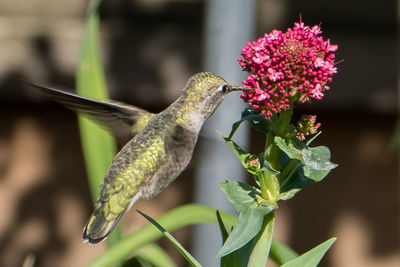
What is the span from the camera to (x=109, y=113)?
132cm

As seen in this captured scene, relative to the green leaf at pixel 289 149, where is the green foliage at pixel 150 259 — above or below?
below

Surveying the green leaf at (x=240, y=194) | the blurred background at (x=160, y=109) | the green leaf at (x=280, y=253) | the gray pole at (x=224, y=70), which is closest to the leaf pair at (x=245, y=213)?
the green leaf at (x=240, y=194)

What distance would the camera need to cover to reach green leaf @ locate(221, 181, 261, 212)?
976 millimetres

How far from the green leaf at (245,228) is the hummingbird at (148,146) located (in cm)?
30

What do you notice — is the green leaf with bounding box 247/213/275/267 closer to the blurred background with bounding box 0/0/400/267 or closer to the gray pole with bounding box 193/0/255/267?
the gray pole with bounding box 193/0/255/267

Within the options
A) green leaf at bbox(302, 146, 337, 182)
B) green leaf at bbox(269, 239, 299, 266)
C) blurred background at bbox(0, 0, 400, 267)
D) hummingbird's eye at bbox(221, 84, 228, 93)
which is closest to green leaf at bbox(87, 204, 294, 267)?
green leaf at bbox(269, 239, 299, 266)

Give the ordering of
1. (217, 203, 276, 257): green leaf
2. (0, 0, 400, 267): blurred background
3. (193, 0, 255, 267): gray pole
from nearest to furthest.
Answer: (217, 203, 276, 257): green leaf < (193, 0, 255, 267): gray pole < (0, 0, 400, 267): blurred background

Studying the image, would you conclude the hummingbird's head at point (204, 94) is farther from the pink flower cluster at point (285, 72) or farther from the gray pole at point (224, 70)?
the gray pole at point (224, 70)

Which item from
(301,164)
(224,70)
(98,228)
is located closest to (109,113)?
(98,228)

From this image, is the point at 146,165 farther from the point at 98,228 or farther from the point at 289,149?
the point at 289,149

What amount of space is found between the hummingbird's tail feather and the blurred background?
1.58m

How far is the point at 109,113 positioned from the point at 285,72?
0.45 metres

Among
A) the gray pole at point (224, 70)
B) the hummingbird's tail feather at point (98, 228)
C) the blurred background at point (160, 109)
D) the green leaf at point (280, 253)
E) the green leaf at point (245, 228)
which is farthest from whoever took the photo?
the blurred background at point (160, 109)

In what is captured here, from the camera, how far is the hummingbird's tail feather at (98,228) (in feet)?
3.87
